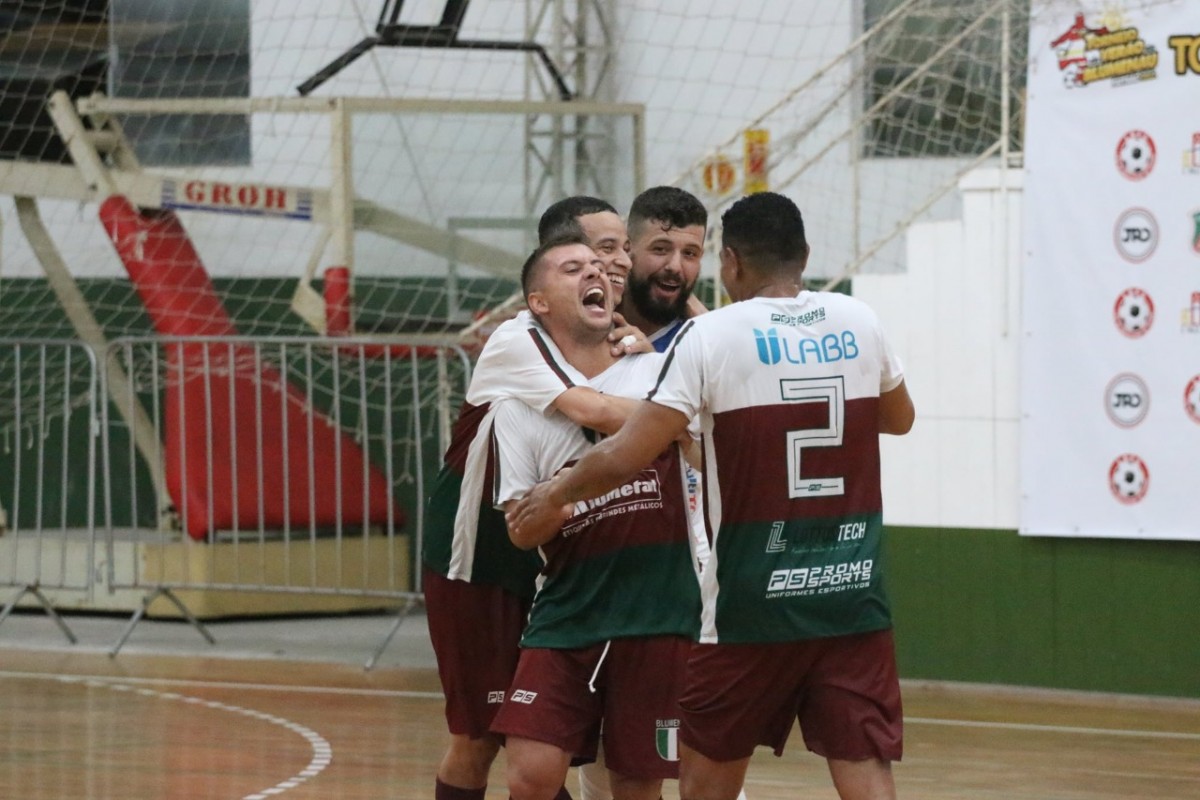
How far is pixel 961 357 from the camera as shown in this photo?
9266mm

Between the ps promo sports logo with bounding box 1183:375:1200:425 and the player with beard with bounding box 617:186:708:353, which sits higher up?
the player with beard with bounding box 617:186:708:353

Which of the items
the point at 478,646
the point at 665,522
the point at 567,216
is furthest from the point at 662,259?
the point at 478,646

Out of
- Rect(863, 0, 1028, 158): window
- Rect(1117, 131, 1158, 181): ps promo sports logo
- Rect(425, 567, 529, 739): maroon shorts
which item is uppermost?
Rect(863, 0, 1028, 158): window

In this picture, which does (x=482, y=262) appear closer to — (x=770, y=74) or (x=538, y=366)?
(x=770, y=74)

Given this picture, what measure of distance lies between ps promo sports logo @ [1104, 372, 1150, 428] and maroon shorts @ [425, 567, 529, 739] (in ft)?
14.0

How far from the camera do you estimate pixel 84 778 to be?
7.34m

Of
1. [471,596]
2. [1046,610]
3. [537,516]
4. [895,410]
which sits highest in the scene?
[895,410]

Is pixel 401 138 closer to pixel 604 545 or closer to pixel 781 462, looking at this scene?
pixel 604 545

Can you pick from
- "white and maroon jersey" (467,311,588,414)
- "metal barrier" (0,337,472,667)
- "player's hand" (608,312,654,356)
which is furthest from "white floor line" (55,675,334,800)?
"player's hand" (608,312,654,356)

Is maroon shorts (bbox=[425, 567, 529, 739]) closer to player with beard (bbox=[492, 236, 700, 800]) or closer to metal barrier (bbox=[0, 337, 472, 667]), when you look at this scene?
player with beard (bbox=[492, 236, 700, 800])

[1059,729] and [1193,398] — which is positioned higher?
[1193,398]

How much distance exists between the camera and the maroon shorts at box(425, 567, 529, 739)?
17.8 feet

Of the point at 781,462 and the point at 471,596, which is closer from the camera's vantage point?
the point at 781,462

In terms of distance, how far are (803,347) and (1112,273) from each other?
4753mm
